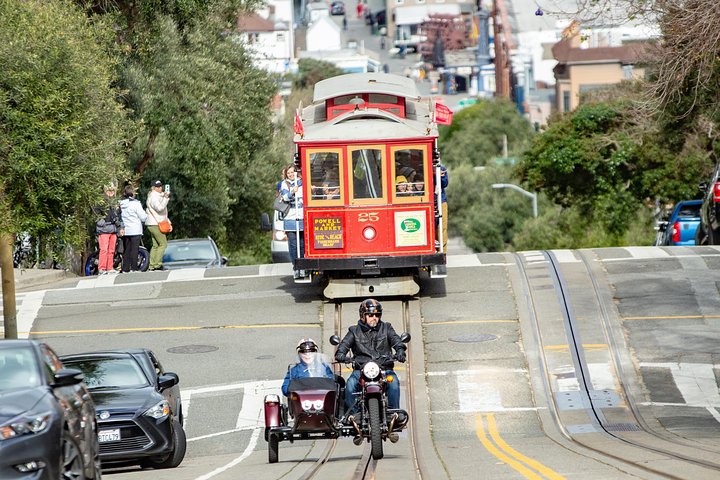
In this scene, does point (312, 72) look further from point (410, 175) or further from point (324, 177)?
point (410, 175)

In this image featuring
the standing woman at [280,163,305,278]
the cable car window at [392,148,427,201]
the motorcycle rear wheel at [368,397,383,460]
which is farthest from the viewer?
the standing woman at [280,163,305,278]

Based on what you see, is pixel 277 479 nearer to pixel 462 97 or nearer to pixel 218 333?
pixel 218 333

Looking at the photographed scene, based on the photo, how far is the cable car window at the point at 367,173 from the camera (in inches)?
902

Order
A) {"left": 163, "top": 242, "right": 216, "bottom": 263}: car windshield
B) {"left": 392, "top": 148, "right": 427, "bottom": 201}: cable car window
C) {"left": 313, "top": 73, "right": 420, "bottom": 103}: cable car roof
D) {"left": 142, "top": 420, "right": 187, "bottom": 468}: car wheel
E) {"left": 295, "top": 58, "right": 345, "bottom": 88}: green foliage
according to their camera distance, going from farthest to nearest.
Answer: {"left": 295, "top": 58, "right": 345, "bottom": 88}: green foliage
{"left": 163, "top": 242, "right": 216, "bottom": 263}: car windshield
{"left": 313, "top": 73, "right": 420, "bottom": 103}: cable car roof
{"left": 392, "top": 148, "right": 427, "bottom": 201}: cable car window
{"left": 142, "top": 420, "right": 187, "bottom": 468}: car wheel

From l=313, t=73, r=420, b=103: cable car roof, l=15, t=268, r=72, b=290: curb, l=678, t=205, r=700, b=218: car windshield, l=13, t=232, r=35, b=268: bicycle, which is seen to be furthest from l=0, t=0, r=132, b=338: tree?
l=678, t=205, r=700, b=218: car windshield

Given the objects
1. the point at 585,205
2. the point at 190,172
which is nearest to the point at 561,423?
the point at 190,172

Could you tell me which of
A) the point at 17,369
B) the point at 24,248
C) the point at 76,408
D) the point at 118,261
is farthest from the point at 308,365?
the point at 118,261

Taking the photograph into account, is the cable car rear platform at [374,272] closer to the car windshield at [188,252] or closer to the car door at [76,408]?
the car windshield at [188,252]

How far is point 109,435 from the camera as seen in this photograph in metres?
14.5

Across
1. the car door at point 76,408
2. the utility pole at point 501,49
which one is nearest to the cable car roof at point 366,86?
the car door at point 76,408

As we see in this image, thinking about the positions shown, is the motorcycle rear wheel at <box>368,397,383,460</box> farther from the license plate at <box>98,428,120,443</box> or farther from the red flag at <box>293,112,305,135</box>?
the red flag at <box>293,112,305,135</box>

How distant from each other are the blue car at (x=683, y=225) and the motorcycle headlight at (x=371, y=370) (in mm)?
22133

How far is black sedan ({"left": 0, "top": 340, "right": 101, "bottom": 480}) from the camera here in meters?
8.91

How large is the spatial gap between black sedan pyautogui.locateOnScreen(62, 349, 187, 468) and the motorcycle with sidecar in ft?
4.15
